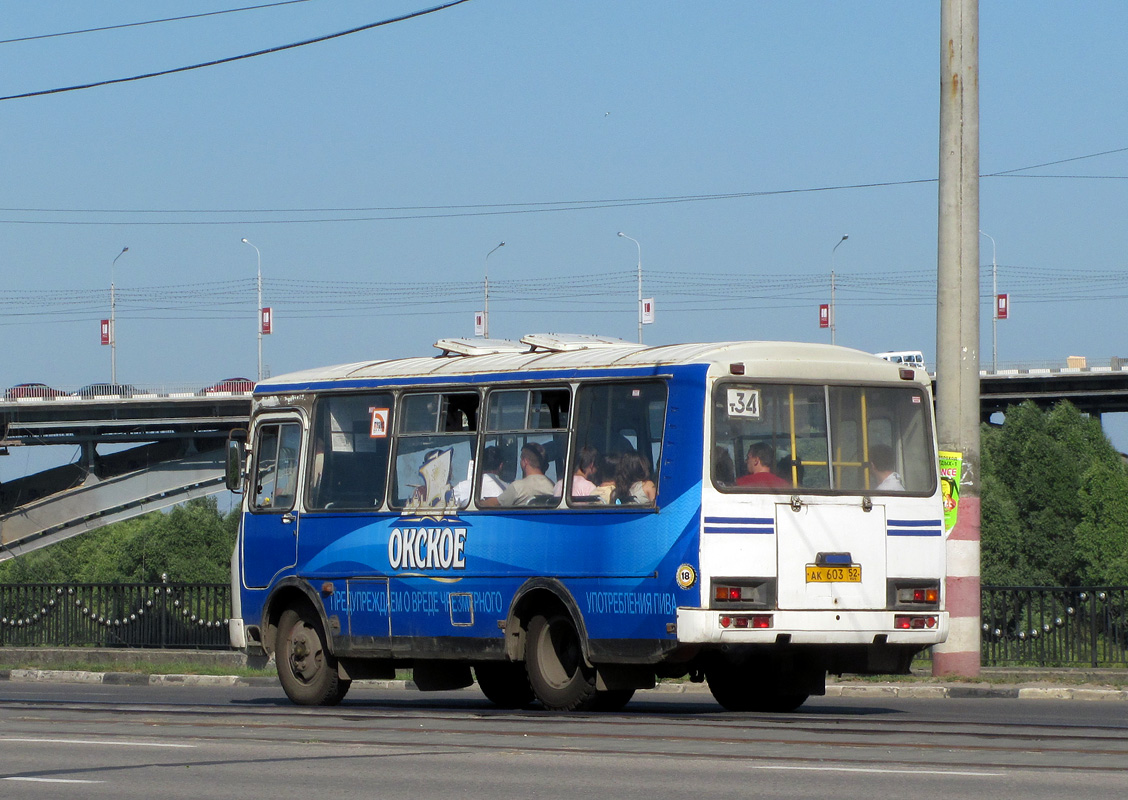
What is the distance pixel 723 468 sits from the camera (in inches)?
503

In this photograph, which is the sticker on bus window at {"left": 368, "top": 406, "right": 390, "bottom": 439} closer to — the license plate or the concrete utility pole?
the license plate

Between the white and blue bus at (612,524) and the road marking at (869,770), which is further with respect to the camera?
the white and blue bus at (612,524)

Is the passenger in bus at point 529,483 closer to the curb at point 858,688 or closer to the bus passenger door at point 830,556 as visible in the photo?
the bus passenger door at point 830,556

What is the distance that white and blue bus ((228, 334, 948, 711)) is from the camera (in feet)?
42.0

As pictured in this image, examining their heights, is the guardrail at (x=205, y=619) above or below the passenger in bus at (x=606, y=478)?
below

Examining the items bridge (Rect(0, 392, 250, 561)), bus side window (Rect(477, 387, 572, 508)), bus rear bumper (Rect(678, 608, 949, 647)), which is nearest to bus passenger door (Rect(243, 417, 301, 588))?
bus side window (Rect(477, 387, 572, 508))

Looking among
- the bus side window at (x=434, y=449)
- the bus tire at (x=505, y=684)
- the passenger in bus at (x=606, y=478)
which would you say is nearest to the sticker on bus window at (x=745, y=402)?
the passenger in bus at (x=606, y=478)

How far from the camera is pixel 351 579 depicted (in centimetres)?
1505

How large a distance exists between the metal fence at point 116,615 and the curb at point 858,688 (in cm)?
206

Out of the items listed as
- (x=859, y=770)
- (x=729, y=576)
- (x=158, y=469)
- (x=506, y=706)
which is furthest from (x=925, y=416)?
(x=158, y=469)

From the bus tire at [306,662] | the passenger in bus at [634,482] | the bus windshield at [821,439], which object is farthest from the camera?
the bus tire at [306,662]

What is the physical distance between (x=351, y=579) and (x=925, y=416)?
194 inches

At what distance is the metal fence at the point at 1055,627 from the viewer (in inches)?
736

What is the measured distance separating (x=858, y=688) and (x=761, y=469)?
4.91 m
